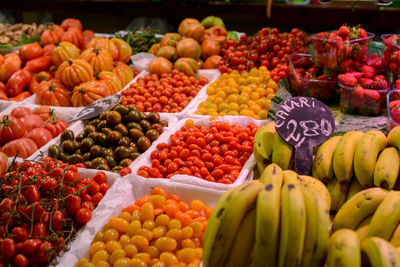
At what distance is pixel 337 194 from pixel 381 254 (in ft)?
2.34

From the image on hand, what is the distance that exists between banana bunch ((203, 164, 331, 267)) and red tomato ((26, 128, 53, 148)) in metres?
1.79

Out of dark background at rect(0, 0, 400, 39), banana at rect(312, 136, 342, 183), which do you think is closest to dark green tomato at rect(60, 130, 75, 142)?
banana at rect(312, 136, 342, 183)

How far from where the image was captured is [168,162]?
7.49ft

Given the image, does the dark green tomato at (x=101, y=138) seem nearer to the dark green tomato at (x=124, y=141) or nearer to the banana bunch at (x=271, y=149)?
the dark green tomato at (x=124, y=141)

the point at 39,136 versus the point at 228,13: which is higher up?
the point at 228,13

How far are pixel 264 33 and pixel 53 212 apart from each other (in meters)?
2.71

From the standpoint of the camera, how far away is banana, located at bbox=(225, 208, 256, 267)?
1221mm

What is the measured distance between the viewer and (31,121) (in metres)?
2.81

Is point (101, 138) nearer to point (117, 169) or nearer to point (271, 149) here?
point (117, 169)

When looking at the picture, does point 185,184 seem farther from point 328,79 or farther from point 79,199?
point 328,79

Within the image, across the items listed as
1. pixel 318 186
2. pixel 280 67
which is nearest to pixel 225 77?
pixel 280 67

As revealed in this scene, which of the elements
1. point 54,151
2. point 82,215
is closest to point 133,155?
point 54,151

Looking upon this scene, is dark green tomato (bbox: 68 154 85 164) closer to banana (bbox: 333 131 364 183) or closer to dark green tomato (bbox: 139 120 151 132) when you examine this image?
dark green tomato (bbox: 139 120 151 132)

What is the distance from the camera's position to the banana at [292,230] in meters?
1.10
